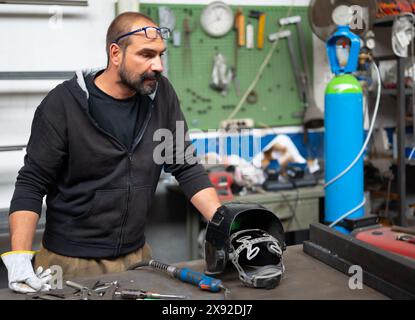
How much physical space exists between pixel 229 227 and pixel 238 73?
2091mm

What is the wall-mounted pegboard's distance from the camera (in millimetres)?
2990

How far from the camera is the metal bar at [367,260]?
3.45 feet

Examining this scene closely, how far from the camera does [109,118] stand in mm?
1613

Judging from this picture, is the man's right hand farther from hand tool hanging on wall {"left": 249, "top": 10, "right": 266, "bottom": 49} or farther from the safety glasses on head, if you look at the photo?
hand tool hanging on wall {"left": 249, "top": 10, "right": 266, "bottom": 49}

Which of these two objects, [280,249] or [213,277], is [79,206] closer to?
[213,277]

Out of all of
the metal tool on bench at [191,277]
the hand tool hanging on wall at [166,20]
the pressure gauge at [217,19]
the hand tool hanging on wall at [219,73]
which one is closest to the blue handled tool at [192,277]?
the metal tool on bench at [191,277]

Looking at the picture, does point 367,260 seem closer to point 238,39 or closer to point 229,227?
point 229,227

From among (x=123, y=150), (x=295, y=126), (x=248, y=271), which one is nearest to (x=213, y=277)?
(x=248, y=271)

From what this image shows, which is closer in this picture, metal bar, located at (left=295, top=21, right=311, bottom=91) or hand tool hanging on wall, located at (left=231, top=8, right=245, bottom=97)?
hand tool hanging on wall, located at (left=231, top=8, right=245, bottom=97)

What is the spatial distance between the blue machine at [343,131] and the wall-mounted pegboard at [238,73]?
569mm

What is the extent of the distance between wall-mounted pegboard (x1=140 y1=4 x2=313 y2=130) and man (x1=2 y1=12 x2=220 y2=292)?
4.46ft

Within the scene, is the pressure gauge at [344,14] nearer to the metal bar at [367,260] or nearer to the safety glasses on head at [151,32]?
the safety glasses on head at [151,32]

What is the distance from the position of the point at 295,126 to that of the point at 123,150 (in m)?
1.93

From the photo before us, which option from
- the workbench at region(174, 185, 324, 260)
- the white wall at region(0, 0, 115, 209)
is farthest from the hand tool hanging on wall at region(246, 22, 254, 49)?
the workbench at region(174, 185, 324, 260)
